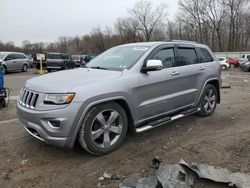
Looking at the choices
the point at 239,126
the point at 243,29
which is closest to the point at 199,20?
the point at 243,29

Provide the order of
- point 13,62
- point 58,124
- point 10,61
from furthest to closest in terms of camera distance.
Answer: point 13,62 → point 10,61 → point 58,124

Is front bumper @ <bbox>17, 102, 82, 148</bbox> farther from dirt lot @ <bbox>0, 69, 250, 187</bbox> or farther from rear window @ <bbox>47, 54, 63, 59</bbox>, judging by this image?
rear window @ <bbox>47, 54, 63, 59</bbox>

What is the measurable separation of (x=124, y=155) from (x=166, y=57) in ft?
6.71

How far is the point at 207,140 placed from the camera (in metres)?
4.71

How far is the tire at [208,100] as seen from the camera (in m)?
6.00

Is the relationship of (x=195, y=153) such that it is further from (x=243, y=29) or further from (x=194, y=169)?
(x=243, y=29)

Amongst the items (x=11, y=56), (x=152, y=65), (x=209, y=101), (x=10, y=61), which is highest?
(x=11, y=56)

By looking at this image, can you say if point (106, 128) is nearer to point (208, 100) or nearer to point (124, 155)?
point (124, 155)

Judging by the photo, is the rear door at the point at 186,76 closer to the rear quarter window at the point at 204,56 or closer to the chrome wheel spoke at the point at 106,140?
the rear quarter window at the point at 204,56

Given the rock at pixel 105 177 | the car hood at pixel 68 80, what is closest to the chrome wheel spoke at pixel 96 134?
the rock at pixel 105 177

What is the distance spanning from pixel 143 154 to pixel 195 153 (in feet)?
2.59

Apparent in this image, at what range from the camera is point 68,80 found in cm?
396

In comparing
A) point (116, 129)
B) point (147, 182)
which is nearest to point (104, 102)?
point (116, 129)

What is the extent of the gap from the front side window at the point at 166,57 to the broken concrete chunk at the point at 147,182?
2.29 meters
